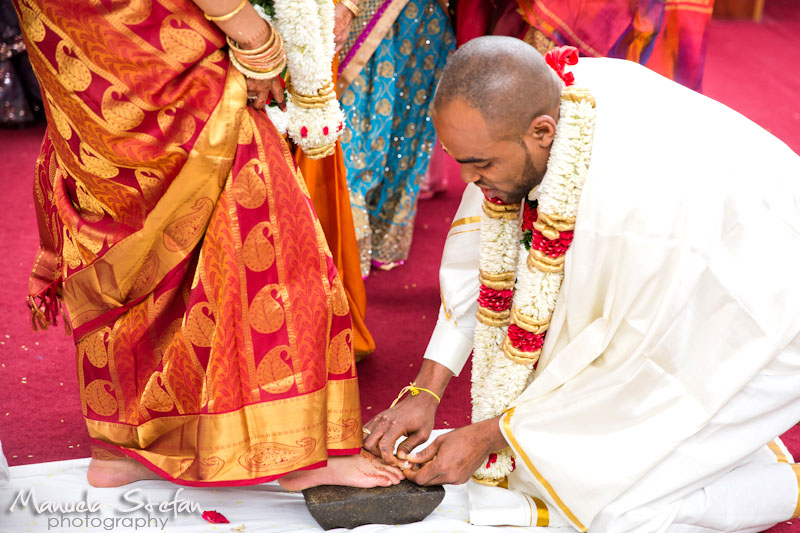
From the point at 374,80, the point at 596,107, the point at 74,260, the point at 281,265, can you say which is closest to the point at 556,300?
the point at 596,107

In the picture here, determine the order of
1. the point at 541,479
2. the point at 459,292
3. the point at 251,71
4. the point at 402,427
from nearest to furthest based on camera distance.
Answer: the point at 251,71 < the point at 541,479 < the point at 402,427 < the point at 459,292

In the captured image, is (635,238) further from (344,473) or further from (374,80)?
(374,80)

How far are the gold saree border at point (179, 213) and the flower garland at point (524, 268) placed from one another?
1.95ft

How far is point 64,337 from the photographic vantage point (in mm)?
2684

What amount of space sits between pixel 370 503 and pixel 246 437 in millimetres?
305

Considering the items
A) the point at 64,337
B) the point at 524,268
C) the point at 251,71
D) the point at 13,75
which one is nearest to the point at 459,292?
the point at 524,268

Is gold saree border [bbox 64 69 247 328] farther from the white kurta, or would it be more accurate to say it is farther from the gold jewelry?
the white kurta

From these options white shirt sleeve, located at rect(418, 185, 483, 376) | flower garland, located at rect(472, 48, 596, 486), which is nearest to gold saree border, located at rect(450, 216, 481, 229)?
white shirt sleeve, located at rect(418, 185, 483, 376)

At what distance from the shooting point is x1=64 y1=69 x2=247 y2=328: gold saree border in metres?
1.72

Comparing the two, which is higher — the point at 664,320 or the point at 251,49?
the point at 251,49

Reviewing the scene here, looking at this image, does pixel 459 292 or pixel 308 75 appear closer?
pixel 308 75

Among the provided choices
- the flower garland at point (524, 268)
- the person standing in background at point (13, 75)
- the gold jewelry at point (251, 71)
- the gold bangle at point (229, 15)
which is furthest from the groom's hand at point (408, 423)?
the person standing in background at point (13, 75)

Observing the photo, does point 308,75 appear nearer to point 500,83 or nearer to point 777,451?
Answer: point 500,83
